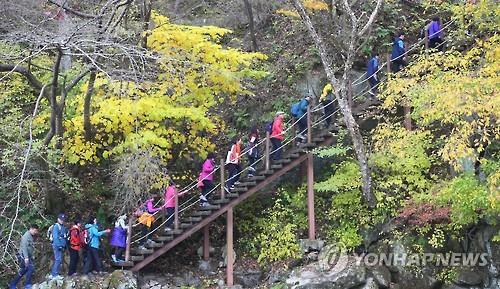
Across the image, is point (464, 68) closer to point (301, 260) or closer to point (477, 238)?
point (477, 238)

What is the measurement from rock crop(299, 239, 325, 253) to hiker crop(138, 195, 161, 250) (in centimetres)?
397

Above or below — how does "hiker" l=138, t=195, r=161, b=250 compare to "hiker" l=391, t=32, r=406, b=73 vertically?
below

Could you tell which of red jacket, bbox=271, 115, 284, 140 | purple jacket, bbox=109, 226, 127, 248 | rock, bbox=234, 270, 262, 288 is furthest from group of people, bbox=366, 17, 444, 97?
purple jacket, bbox=109, 226, 127, 248

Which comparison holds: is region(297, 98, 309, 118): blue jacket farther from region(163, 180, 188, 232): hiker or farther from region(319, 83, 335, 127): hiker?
region(163, 180, 188, 232): hiker

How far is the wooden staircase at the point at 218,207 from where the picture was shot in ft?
47.8

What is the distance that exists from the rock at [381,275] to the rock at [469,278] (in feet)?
4.93

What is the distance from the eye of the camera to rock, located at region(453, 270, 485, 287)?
512 inches

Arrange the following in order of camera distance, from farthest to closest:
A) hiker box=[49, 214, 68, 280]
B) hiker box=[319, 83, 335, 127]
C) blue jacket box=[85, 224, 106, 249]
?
hiker box=[319, 83, 335, 127], blue jacket box=[85, 224, 106, 249], hiker box=[49, 214, 68, 280]

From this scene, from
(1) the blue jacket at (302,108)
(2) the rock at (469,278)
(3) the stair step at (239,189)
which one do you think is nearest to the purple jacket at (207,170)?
(3) the stair step at (239,189)

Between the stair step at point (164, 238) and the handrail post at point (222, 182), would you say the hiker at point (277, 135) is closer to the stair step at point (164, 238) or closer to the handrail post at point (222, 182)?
the handrail post at point (222, 182)

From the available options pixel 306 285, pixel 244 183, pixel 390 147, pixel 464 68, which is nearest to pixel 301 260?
pixel 306 285

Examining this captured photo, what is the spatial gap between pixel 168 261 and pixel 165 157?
308cm

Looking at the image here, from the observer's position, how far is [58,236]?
A: 535 inches

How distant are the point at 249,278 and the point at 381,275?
369 cm
